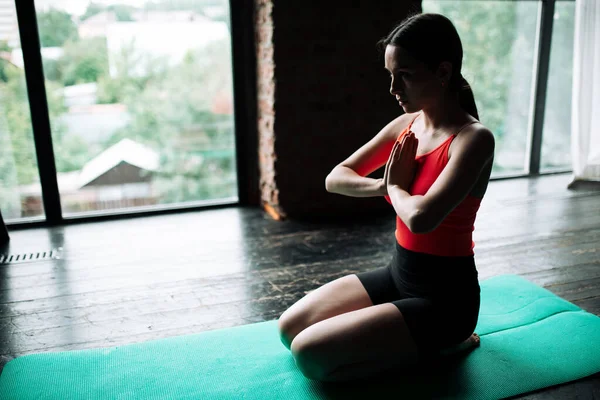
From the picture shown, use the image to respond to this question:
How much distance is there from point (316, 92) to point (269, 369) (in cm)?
200

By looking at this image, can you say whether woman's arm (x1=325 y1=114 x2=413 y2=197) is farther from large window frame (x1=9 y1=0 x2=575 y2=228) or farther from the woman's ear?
large window frame (x1=9 y1=0 x2=575 y2=228)

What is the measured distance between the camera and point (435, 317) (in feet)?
5.06

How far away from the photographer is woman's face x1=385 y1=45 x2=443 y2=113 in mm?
1452

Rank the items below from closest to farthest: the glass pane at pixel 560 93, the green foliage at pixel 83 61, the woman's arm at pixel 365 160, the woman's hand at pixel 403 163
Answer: the woman's hand at pixel 403 163
the woman's arm at pixel 365 160
the green foliage at pixel 83 61
the glass pane at pixel 560 93

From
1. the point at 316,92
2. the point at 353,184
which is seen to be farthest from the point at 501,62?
the point at 353,184

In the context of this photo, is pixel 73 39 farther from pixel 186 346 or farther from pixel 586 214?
pixel 586 214

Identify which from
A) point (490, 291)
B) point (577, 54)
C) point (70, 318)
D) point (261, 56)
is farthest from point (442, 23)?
point (577, 54)

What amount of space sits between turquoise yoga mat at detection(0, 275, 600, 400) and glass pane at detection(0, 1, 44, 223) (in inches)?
66.2

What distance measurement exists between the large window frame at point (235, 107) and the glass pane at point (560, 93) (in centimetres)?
12

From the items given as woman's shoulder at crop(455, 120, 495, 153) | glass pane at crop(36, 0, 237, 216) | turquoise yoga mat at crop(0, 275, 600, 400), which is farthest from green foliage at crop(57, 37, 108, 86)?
woman's shoulder at crop(455, 120, 495, 153)

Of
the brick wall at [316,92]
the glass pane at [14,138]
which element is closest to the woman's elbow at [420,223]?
the brick wall at [316,92]

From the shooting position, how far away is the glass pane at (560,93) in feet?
14.0

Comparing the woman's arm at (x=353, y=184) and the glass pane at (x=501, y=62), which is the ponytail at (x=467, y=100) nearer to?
the woman's arm at (x=353, y=184)

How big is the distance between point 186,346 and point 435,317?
88 centimetres
